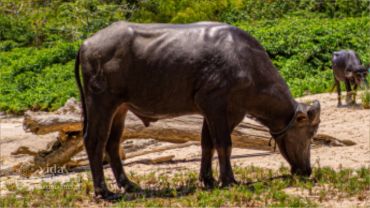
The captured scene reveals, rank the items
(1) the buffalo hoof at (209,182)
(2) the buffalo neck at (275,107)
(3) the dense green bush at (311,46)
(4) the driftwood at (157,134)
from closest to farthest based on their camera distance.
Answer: (2) the buffalo neck at (275,107) < (1) the buffalo hoof at (209,182) < (4) the driftwood at (157,134) < (3) the dense green bush at (311,46)

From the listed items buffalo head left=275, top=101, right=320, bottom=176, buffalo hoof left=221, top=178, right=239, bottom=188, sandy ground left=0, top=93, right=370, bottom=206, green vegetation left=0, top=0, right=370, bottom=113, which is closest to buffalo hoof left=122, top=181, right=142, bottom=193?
buffalo hoof left=221, top=178, right=239, bottom=188

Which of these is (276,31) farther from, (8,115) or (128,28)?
(128,28)

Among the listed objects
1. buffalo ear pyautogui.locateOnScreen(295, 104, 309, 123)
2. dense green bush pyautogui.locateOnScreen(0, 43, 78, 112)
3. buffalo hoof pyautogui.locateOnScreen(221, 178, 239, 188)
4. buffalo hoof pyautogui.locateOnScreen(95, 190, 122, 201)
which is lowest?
dense green bush pyautogui.locateOnScreen(0, 43, 78, 112)

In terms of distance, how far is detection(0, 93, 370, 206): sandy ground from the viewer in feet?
31.8

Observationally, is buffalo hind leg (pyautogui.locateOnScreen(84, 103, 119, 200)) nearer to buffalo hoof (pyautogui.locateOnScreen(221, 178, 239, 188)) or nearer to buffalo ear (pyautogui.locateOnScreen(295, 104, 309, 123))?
buffalo hoof (pyautogui.locateOnScreen(221, 178, 239, 188))

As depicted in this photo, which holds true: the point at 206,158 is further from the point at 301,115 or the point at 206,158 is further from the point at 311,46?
the point at 311,46

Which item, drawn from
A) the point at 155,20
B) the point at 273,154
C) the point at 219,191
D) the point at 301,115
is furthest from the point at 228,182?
the point at 155,20

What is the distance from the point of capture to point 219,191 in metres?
7.25

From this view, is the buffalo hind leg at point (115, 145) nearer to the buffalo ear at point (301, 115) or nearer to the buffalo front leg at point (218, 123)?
the buffalo front leg at point (218, 123)

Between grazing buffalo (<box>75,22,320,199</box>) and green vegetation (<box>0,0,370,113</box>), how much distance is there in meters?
10.2

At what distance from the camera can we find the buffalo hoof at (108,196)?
7.55m

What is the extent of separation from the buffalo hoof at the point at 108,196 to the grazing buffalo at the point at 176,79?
0.05ft

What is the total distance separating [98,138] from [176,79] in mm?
1029

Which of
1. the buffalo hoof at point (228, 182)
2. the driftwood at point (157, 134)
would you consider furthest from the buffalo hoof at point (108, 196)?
the driftwood at point (157, 134)
